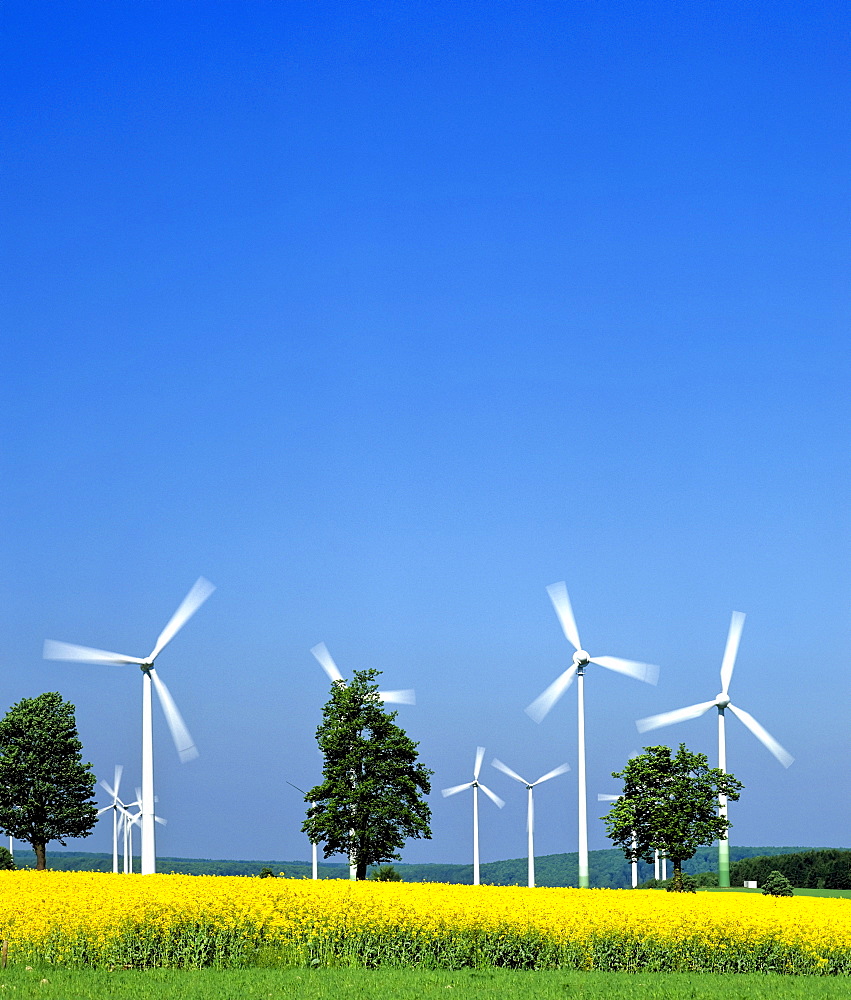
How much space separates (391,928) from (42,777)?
156 feet

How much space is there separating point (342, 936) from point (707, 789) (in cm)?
3608

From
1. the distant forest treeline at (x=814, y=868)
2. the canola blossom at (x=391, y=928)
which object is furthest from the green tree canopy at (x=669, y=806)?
the distant forest treeline at (x=814, y=868)

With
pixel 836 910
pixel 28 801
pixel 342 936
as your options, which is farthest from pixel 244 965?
pixel 28 801

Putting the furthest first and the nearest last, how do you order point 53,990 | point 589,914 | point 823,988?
point 589,914 < point 823,988 < point 53,990

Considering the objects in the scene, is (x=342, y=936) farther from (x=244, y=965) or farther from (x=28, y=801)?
(x=28, y=801)

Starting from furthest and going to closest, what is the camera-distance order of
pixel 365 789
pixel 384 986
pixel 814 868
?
1. pixel 814 868
2. pixel 365 789
3. pixel 384 986

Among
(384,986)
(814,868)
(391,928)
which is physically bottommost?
Answer: (814,868)

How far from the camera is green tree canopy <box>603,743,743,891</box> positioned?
63812 mm

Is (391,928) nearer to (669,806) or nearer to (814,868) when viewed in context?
(669,806)

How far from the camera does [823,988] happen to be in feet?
97.9

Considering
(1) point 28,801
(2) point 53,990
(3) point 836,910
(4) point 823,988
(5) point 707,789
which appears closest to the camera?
(2) point 53,990

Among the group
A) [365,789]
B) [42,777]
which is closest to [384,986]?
[365,789]

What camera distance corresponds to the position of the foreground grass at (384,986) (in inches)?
1001

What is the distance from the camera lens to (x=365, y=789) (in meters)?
63.9
